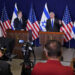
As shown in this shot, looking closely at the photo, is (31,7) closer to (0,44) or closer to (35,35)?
(35,35)

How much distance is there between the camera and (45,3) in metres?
9.18

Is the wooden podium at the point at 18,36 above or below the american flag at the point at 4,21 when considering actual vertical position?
below

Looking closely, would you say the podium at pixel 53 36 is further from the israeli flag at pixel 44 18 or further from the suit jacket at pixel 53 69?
the suit jacket at pixel 53 69

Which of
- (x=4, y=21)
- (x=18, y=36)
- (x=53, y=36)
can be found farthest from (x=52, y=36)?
(x=4, y=21)

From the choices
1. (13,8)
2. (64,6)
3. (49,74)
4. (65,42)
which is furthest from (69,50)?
(49,74)

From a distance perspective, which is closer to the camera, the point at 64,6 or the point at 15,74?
the point at 15,74

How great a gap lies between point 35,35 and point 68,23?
64.1 inches

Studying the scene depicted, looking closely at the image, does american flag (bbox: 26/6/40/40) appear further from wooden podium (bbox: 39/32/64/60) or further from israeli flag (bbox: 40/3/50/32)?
wooden podium (bbox: 39/32/64/60)

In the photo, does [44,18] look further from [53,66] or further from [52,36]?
[53,66]

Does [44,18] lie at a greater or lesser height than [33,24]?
greater

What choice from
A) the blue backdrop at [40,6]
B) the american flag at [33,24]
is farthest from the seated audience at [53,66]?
the american flag at [33,24]

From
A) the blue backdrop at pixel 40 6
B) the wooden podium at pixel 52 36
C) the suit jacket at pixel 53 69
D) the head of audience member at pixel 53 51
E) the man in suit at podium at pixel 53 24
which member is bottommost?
the suit jacket at pixel 53 69

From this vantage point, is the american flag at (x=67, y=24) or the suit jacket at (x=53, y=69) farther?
the american flag at (x=67, y=24)

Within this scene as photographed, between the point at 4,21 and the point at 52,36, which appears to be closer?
the point at 52,36
